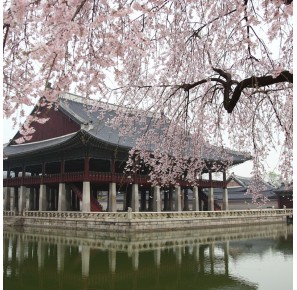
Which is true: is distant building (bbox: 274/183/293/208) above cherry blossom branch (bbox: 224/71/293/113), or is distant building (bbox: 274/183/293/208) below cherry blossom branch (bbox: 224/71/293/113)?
below

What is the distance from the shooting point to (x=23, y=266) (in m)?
13.5

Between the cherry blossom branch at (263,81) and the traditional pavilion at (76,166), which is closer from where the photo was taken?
the cherry blossom branch at (263,81)

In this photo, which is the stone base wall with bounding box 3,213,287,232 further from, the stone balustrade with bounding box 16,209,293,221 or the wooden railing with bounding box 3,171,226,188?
the wooden railing with bounding box 3,171,226,188

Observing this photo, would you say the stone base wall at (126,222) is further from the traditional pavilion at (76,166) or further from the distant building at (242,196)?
the distant building at (242,196)

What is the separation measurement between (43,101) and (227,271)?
33.4 feet

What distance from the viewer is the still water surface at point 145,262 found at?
11.0 m

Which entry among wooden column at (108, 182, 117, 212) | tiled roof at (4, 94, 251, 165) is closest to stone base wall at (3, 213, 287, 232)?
wooden column at (108, 182, 117, 212)

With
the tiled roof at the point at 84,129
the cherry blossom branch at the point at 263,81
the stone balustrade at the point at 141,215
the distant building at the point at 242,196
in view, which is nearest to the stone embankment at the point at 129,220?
the stone balustrade at the point at 141,215

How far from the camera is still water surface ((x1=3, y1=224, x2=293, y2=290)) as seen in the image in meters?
11.0

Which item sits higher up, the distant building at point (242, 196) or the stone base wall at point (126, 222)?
the distant building at point (242, 196)

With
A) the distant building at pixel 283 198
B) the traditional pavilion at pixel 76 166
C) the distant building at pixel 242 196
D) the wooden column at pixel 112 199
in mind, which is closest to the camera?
the wooden column at pixel 112 199

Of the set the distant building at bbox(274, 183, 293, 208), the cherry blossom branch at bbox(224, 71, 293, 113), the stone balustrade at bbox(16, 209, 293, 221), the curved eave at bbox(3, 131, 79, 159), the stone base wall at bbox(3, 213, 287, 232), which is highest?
the curved eave at bbox(3, 131, 79, 159)

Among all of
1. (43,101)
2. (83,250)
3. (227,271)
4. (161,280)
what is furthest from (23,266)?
(43,101)

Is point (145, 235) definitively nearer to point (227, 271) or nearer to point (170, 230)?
point (170, 230)
